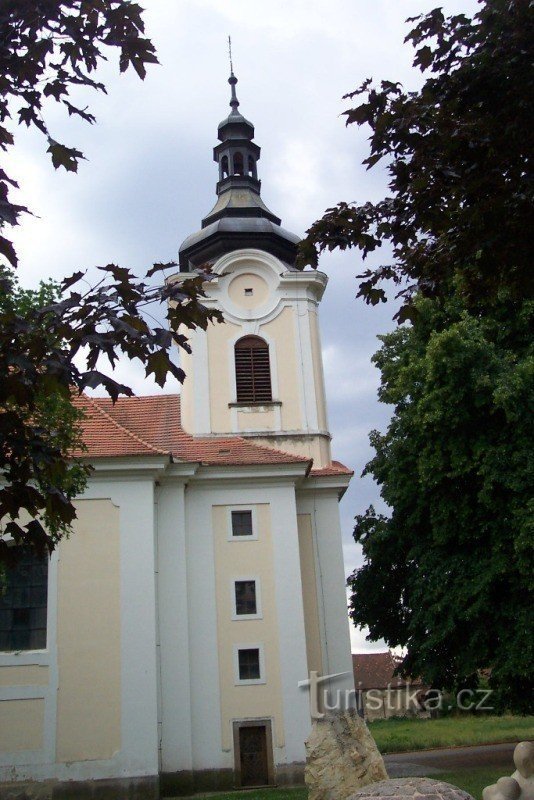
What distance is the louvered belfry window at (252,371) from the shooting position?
24.9 meters

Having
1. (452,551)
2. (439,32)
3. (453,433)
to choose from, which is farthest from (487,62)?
(452,551)

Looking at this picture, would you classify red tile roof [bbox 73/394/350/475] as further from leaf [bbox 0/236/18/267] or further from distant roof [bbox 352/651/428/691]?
distant roof [bbox 352/651/428/691]

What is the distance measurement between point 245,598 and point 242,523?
6.34 ft

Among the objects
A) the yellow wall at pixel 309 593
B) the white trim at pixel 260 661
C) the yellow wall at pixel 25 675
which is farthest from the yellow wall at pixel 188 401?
the yellow wall at pixel 25 675

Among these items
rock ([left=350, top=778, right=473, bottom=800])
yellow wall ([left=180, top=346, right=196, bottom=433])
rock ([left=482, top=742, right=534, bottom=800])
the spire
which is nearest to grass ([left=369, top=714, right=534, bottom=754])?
yellow wall ([left=180, top=346, right=196, bottom=433])

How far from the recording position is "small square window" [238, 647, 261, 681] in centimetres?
2078

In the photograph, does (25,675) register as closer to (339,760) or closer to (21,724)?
(21,724)

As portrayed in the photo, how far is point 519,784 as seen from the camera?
694cm

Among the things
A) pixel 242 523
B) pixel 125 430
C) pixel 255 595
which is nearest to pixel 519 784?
pixel 255 595

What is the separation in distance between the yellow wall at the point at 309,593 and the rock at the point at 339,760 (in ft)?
22.9

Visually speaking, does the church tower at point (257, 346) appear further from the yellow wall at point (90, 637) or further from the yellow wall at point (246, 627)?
the yellow wall at point (90, 637)

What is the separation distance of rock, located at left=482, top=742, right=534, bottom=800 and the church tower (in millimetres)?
17094

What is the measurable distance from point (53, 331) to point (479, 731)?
32.6 meters

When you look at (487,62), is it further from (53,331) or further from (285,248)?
(285,248)
